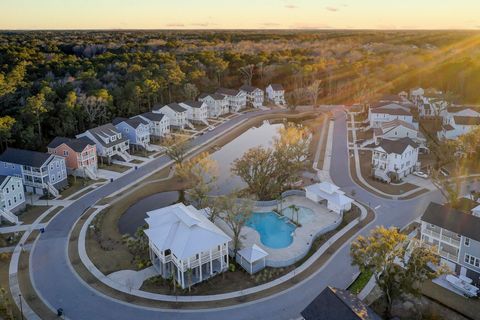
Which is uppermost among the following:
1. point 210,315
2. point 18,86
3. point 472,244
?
point 18,86

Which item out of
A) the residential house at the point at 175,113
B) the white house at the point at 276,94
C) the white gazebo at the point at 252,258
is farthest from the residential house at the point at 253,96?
the white gazebo at the point at 252,258

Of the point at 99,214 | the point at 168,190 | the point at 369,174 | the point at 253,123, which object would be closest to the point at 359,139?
the point at 369,174

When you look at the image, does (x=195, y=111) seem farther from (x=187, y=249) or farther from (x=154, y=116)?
(x=187, y=249)

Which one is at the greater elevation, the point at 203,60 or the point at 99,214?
the point at 203,60

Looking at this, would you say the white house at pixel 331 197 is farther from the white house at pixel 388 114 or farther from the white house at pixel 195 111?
the white house at pixel 195 111

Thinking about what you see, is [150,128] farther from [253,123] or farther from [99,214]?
[99,214]

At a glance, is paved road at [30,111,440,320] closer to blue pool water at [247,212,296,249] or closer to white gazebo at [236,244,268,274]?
white gazebo at [236,244,268,274]
